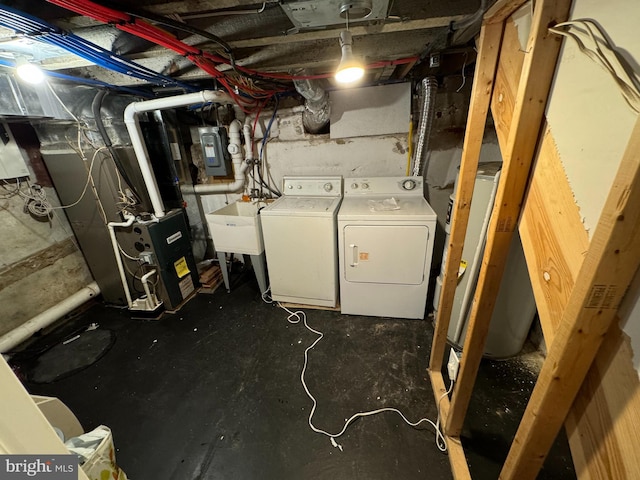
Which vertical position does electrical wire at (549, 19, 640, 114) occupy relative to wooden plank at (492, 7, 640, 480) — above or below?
above

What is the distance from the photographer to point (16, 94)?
67.0 inches

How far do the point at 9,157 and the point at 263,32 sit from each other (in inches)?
94.3

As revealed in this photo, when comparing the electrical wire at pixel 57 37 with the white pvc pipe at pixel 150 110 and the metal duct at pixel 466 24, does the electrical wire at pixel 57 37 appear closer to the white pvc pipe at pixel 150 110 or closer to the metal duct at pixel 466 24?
the white pvc pipe at pixel 150 110

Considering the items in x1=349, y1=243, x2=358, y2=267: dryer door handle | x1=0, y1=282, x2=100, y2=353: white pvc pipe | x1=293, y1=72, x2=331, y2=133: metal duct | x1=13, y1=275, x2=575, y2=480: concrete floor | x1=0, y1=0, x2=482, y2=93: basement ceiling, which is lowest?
x1=13, y1=275, x2=575, y2=480: concrete floor

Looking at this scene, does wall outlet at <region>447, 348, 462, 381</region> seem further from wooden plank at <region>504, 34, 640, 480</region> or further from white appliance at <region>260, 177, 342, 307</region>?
white appliance at <region>260, 177, 342, 307</region>

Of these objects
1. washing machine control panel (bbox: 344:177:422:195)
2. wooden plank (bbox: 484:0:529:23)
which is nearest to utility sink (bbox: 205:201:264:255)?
washing machine control panel (bbox: 344:177:422:195)

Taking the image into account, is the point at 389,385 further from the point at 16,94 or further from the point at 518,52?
the point at 16,94

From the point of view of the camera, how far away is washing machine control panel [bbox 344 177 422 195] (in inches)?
94.4

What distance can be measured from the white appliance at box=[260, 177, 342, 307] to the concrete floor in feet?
0.81

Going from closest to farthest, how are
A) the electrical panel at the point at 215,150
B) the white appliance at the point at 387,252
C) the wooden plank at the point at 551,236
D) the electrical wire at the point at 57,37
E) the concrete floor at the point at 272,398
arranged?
the wooden plank at the point at 551,236 → the electrical wire at the point at 57,37 → the concrete floor at the point at 272,398 → the white appliance at the point at 387,252 → the electrical panel at the point at 215,150

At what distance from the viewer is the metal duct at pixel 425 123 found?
204 cm

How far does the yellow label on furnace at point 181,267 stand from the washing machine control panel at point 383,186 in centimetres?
182

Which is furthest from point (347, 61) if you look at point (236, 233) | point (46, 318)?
point (46, 318)

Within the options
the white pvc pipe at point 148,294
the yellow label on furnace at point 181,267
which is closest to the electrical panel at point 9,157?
the white pvc pipe at point 148,294
